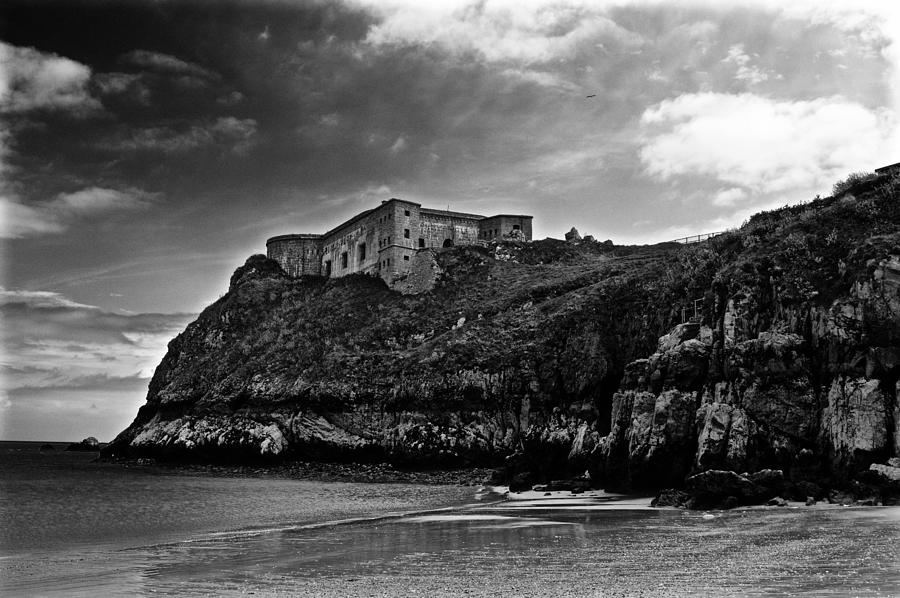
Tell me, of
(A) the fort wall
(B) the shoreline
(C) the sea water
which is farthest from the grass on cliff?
(C) the sea water

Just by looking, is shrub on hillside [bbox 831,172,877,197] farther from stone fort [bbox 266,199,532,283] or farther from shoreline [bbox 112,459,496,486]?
stone fort [bbox 266,199,532,283]

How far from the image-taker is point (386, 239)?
88438mm

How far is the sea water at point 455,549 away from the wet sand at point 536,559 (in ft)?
0.16

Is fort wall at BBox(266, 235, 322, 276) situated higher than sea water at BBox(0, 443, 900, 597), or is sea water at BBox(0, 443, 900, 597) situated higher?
fort wall at BBox(266, 235, 322, 276)

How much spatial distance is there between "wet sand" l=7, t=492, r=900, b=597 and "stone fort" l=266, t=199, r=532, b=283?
6553 cm

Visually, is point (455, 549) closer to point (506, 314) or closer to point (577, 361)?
point (577, 361)

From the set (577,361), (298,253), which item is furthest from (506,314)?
(298,253)

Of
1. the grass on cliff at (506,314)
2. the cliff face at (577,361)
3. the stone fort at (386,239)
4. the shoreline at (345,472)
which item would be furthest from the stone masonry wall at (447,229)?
the shoreline at (345,472)

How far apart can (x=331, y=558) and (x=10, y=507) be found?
80.4 feet

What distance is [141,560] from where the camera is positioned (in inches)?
690

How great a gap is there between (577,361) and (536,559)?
37.7m

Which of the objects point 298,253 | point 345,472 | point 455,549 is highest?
point 298,253

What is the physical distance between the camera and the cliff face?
25969 mm

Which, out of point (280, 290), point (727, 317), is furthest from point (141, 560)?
point (280, 290)
